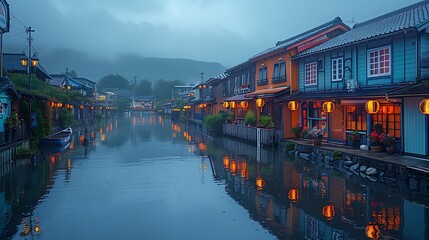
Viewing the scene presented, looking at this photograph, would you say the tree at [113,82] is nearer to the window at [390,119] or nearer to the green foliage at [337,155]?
the green foliage at [337,155]

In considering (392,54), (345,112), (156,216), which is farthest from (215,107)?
(156,216)

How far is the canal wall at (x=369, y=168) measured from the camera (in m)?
12.1

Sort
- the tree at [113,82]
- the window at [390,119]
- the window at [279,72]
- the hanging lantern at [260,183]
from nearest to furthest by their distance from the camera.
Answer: the hanging lantern at [260,183], the window at [390,119], the window at [279,72], the tree at [113,82]

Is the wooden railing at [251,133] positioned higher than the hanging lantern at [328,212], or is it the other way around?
the wooden railing at [251,133]

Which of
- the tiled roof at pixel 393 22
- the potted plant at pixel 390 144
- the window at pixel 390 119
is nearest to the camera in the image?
the potted plant at pixel 390 144

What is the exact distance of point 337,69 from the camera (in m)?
20.5

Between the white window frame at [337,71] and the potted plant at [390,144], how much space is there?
5314 millimetres

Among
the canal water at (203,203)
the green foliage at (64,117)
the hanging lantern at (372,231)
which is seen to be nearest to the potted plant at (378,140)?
the canal water at (203,203)

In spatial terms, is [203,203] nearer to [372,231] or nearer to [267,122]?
[372,231]

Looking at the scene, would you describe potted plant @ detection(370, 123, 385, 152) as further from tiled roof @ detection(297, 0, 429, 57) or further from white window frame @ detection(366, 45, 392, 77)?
tiled roof @ detection(297, 0, 429, 57)

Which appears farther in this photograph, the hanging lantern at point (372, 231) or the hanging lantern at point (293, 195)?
the hanging lantern at point (293, 195)

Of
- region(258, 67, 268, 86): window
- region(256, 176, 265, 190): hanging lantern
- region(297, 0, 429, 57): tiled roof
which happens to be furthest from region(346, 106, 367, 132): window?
region(258, 67, 268, 86): window

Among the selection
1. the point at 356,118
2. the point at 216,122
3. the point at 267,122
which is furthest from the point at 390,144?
the point at 216,122

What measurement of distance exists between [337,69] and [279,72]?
6771 millimetres
